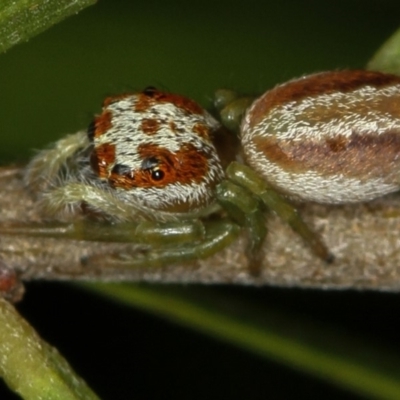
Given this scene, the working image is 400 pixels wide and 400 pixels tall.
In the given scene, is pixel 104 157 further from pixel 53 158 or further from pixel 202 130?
pixel 202 130

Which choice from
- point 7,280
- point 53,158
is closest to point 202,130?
point 53,158

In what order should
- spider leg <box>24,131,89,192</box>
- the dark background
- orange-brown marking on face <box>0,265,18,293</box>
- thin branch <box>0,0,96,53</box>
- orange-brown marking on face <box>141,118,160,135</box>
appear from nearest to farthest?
1. thin branch <box>0,0,96,53</box>
2. orange-brown marking on face <box>0,265,18,293</box>
3. spider leg <box>24,131,89,192</box>
4. orange-brown marking on face <box>141,118,160,135</box>
5. the dark background

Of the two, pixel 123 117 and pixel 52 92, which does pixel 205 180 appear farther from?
pixel 52 92

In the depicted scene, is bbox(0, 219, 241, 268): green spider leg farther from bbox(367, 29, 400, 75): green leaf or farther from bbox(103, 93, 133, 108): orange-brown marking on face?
bbox(367, 29, 400, 75): green leaf


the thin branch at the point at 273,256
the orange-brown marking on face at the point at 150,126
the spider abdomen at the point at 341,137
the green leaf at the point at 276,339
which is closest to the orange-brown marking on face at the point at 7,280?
the thin branch at the point at 273,256

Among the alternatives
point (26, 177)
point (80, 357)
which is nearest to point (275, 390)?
point (80, 357)

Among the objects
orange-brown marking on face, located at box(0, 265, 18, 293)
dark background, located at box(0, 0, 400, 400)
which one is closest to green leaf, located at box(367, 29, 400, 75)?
dark background, located at box(0, 0, 400, 400)
